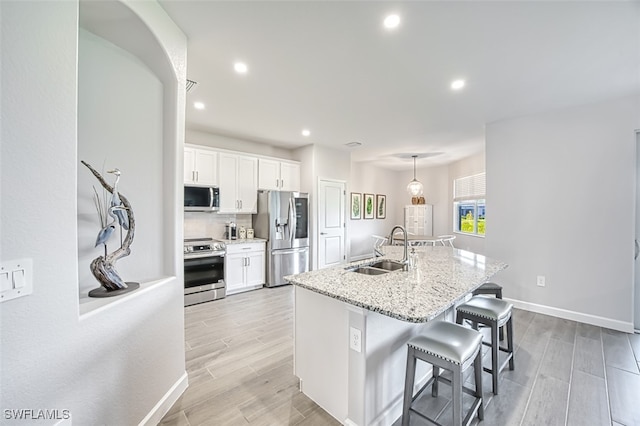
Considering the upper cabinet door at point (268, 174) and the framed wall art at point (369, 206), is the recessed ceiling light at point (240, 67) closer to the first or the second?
the upper cabinet door at point (268, 174)

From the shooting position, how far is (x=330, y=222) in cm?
555

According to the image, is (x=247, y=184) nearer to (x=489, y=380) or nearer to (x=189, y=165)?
(x=189, y=165)

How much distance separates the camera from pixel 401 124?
13.2 ft

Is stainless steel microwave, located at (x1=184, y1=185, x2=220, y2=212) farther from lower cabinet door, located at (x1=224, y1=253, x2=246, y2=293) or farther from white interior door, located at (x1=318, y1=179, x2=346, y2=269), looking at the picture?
white interior door, located at (x1=318, y1=179, x2=346, y2=269)

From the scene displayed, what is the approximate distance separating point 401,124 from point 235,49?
2718mm

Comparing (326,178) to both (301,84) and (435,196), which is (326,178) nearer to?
(301,84)

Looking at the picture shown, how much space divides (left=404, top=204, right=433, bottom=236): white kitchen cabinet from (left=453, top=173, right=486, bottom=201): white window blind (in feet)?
2.71

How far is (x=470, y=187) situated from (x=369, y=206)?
2.64m

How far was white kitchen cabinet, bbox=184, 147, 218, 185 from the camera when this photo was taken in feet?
13.2

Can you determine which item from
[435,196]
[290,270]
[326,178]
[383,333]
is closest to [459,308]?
[383,333]

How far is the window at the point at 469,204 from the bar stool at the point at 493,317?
4105 mm

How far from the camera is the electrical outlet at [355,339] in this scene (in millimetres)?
1472

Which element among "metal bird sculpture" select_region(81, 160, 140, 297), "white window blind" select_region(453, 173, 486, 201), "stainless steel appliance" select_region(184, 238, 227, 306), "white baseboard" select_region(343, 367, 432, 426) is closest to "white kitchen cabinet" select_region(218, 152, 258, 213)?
"stainless steel appliance" select_region(184, 238, 227, 306)

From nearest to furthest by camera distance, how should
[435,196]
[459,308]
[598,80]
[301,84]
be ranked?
[459,308] → [598,80] → [301,84] → [435,196]
